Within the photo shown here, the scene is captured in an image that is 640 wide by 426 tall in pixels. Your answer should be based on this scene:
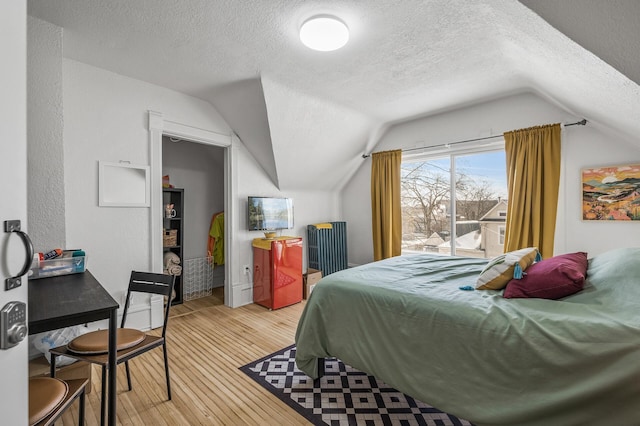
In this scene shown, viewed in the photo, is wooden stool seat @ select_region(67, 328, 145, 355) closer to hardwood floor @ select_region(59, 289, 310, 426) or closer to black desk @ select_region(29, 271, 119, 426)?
black desk @ select_region(29, 271, 119, 426)

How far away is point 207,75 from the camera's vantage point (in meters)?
2.74

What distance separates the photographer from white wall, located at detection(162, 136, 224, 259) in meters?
4.14

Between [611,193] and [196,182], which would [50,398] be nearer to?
[196,182]

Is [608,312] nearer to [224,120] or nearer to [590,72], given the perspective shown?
[590,72]

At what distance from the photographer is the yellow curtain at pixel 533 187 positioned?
2990 millimetres

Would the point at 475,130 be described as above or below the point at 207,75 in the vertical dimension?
below

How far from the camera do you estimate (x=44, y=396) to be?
1.11m

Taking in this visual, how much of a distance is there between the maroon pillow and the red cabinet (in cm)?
247

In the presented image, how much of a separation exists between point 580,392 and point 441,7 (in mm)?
2146

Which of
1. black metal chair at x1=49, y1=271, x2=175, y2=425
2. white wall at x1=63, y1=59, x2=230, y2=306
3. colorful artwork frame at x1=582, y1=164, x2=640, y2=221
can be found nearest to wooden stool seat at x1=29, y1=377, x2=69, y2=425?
black metal chair at x1=49, y1=271, x2=175, y2=425

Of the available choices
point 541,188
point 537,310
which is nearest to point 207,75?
point 537,310

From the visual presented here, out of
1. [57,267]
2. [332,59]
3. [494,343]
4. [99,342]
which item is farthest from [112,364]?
[332,59]

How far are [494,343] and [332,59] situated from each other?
2324mm

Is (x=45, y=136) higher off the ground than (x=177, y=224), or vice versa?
(x=45, y=136)
